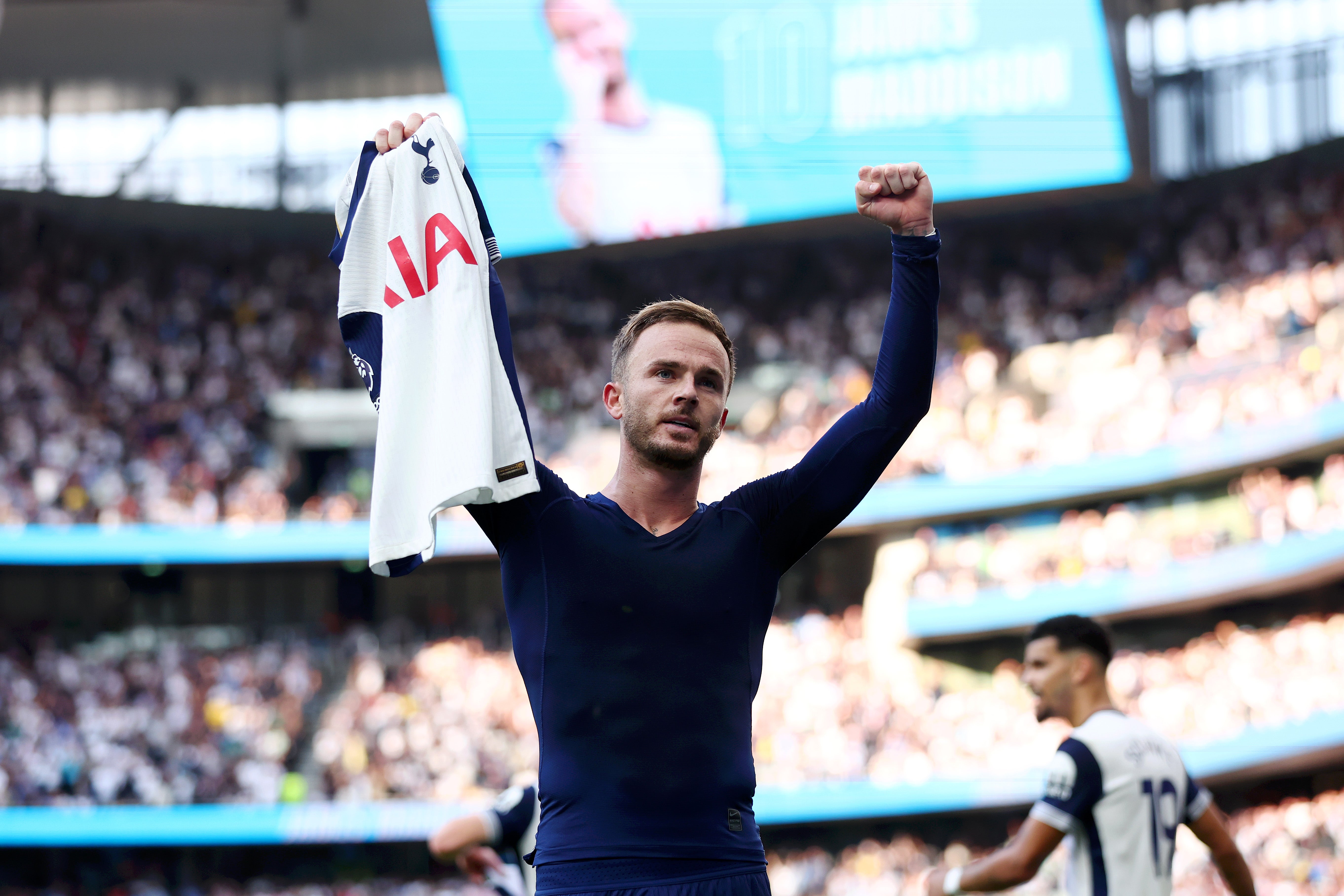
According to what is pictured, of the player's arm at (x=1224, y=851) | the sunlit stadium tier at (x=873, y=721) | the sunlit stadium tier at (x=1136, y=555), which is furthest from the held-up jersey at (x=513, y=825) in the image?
the sunlit stadium tier at (x=1136, y=555)

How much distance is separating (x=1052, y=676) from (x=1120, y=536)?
57.4 ft

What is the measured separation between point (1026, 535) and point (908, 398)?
2065 centimetres

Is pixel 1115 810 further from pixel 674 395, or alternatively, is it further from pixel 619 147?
pixel 619 147

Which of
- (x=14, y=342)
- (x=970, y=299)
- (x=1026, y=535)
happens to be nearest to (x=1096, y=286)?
(x=970, y=299)

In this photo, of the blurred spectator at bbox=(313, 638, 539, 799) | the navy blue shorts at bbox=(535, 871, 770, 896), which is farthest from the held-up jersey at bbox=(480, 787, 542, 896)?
the blurred spectator at bbox=(313, 638, 539, 799)

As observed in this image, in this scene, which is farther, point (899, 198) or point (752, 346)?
point (752, 346)

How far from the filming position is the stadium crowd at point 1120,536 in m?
20.6

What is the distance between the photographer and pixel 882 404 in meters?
3.15

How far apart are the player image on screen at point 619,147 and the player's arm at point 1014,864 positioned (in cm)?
2038

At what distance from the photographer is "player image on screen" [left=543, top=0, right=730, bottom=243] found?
931 inches

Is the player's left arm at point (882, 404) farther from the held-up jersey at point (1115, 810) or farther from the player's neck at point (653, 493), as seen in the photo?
the held-up jersey at point (1115, 810)

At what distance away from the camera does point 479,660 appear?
22641mm

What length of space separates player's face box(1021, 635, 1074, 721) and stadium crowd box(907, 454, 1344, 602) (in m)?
16.7

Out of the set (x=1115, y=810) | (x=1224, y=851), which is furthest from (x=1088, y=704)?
(x=1224, y=851)
